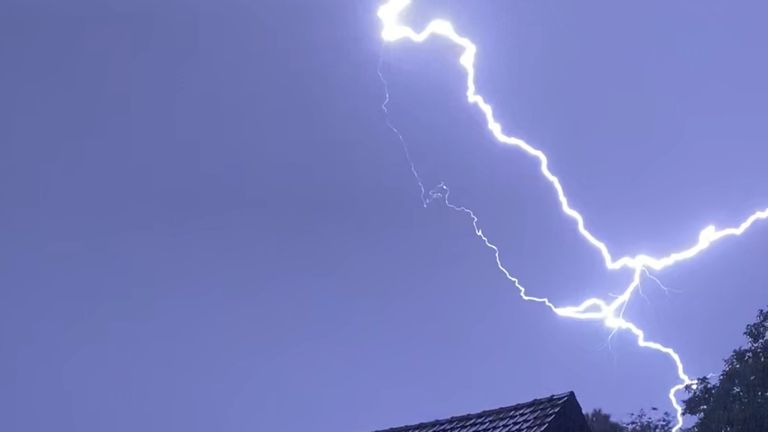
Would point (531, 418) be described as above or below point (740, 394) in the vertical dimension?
below

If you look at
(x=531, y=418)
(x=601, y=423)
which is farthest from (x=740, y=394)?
(x=531, y=418)

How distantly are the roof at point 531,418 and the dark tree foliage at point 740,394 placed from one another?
13281 mm

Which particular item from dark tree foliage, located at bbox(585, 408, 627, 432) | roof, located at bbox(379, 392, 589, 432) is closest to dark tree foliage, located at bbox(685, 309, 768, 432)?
Answer: dark tree foliage, located at bbox(585, 408, 627, 432)

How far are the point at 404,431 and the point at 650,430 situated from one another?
79.9 feet

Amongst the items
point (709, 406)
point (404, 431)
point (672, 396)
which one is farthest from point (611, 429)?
point (404, 431)

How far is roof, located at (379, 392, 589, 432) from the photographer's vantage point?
13072 millimetres

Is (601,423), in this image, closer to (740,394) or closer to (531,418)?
(740,394)

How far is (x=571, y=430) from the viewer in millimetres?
13273

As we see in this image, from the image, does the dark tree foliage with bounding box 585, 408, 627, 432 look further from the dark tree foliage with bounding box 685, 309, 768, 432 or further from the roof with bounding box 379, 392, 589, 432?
the roof with bounding box 379, 392, 589, 432

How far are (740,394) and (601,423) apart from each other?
1001 centimetres

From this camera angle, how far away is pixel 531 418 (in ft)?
43.9

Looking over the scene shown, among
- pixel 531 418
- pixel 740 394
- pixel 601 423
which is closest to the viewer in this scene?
pixel 531 418

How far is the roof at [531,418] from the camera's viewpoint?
13072 mm

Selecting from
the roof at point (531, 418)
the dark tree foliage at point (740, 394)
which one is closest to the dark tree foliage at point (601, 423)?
the dark tree foliage at point (740, 394)
